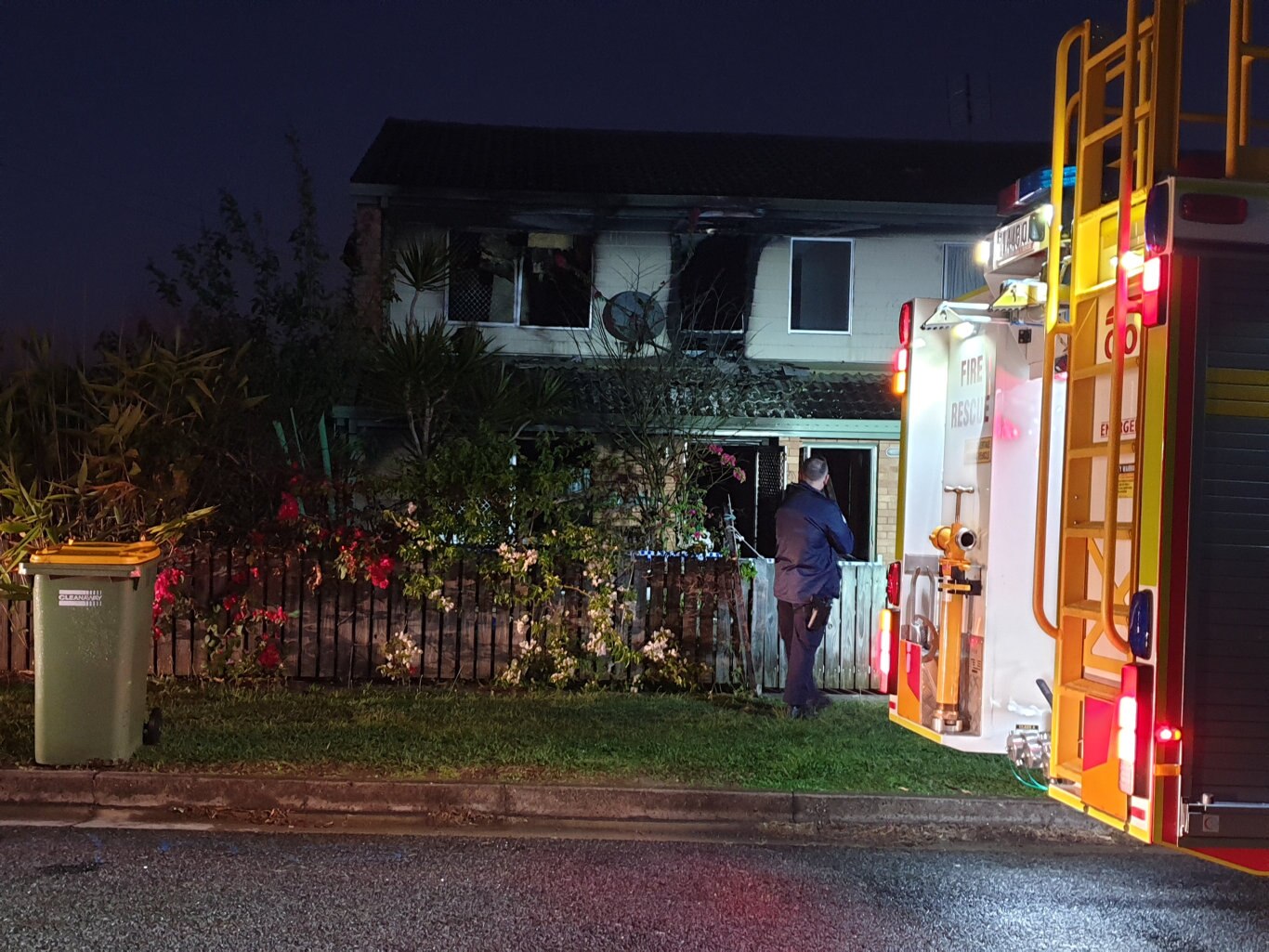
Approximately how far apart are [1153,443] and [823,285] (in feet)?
40.5

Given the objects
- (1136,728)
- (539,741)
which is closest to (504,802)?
(539,741)

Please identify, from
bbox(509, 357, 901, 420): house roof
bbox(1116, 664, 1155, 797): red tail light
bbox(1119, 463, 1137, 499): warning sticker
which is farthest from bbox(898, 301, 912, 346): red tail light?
bbox(509, 357, 901, 420): house roof

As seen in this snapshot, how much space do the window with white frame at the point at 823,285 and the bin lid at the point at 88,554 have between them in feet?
34.9

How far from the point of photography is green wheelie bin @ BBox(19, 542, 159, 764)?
6555 mm

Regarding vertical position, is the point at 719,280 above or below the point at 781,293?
above

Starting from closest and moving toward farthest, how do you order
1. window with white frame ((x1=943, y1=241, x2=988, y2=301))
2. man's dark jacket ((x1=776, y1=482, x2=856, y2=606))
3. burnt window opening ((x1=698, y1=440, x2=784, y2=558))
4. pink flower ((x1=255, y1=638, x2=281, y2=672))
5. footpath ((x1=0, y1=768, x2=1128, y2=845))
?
1. footpath ((x1=0, y1=768, x2=1128, y2=845))
2. man's dark jacket ((x1=776, y1=482, x2=856, y2=606))
3. pink flower ((x1=255, y1=638, x2=281, y2=672))
4. burnt window opening ((x1=698, y1=440, x2=784, y2=558))
5. window with white frame ((x1=943, y1=241, x2=988, y2=301))

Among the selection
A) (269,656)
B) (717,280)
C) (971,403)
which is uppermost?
(717,280)

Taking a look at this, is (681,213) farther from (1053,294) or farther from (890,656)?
(1053,294)

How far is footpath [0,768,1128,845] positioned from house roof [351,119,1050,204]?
10.3 metres

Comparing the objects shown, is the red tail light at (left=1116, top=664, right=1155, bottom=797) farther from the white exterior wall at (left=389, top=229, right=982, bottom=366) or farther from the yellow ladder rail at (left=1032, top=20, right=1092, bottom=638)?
the white exterior wall at (left=389, top=229, right=982, bottom=366)

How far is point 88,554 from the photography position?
6.67 m

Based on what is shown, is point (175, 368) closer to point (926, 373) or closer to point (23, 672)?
point (23, 672)

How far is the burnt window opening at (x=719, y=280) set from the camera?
1560cm

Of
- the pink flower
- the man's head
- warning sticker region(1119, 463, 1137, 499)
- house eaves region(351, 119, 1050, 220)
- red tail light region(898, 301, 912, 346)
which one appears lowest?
the pink flower
